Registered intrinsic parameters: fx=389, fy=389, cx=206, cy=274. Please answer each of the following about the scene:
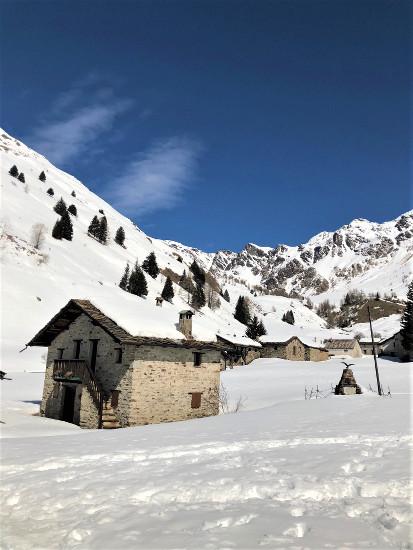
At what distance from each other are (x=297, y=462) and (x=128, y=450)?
14.9ft

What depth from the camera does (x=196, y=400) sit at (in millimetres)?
24250

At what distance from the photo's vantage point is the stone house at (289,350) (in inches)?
2670

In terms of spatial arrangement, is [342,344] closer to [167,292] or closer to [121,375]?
[167,292]

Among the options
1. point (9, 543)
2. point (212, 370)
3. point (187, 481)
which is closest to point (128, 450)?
point (187, 481)

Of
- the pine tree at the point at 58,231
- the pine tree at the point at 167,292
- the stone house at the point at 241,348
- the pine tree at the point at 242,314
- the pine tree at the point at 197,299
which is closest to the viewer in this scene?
the stone house at the point at 241,348

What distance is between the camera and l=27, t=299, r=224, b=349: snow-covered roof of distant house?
71.8ft

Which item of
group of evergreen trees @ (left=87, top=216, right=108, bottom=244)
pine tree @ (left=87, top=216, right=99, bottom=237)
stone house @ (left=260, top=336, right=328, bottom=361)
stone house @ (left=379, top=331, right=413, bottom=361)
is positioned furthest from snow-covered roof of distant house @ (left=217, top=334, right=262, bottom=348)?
pine tree @ (left=87, top=216, right=99, bottom=237)

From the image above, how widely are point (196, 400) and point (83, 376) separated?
6999 millimetres

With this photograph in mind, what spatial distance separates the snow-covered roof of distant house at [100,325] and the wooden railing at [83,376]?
2.63 metres

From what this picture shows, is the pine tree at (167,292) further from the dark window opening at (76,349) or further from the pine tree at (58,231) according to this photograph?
the dark window opening at (76,349)

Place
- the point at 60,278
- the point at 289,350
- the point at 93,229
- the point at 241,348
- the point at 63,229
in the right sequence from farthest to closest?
the point at 93,229 < the point at 63,229 < the point at 289,350 < the point at 241,348 < the point at 60,278

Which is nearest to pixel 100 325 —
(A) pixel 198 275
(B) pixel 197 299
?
(B) pixel 197 299

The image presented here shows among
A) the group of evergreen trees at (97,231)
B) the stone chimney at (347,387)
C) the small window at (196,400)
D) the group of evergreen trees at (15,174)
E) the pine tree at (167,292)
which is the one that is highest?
the group of evergreen trees at (15,174)

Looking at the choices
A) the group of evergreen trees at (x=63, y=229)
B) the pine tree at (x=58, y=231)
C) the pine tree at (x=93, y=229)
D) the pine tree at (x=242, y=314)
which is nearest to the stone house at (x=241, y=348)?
the pine tree at (x=242, y=314)
